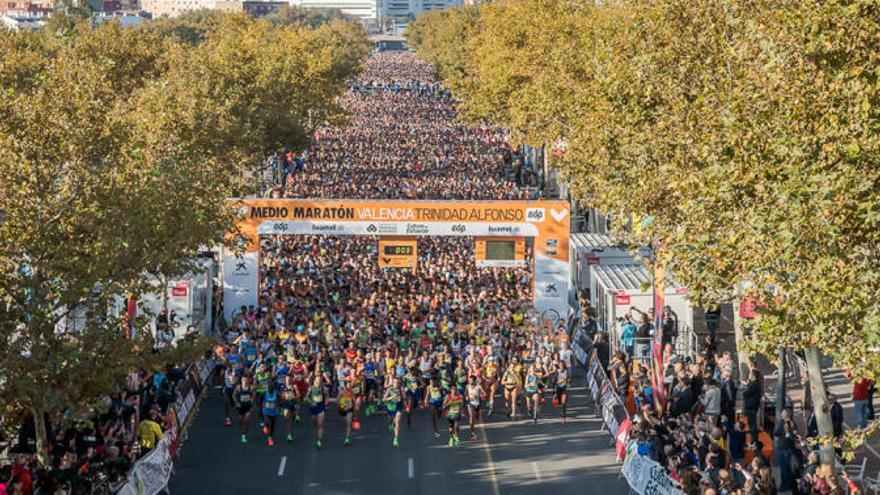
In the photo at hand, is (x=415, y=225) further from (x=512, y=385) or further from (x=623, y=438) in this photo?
(x=623, y=438)

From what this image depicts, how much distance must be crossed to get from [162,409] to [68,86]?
6.64 meters

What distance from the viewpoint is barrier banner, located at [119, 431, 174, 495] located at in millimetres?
21984

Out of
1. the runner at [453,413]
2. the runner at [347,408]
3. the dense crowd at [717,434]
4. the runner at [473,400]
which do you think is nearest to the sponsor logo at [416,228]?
the dense crowd at [717,434]

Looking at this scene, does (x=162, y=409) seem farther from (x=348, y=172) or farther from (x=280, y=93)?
(x=348, y=172)

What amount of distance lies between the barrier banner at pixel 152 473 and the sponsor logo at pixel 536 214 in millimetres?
16828

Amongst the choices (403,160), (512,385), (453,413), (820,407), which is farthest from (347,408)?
(403,160)

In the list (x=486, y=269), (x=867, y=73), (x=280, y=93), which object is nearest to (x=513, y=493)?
(x=867, y=73)

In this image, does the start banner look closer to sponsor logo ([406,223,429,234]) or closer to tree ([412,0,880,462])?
sponsor logo ([406,223,429,234])

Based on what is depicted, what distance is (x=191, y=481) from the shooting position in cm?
2470

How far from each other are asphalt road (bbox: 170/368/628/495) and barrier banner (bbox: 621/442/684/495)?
52cm

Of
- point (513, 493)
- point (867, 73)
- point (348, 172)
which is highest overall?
point (348, 172)

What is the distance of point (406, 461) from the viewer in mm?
26062

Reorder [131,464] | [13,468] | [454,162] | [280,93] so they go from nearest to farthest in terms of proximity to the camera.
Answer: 1. [13,468]
2. [131,464]
3. [280,93]
4. [454,162]

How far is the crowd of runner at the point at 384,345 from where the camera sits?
1103 inches
